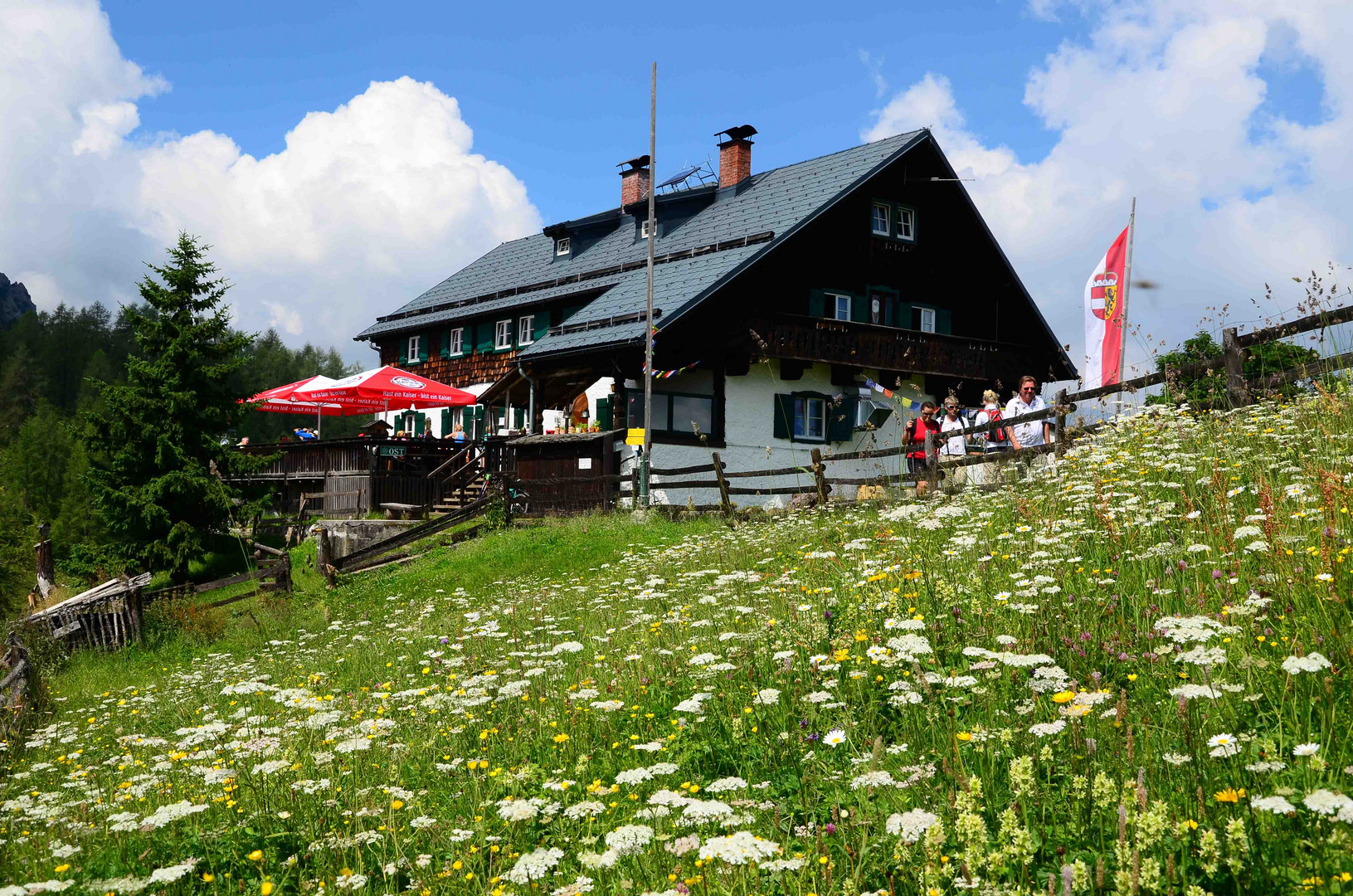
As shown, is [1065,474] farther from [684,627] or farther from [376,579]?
[376,579]

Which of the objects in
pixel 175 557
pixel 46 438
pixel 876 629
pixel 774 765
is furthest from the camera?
pixel 46 438

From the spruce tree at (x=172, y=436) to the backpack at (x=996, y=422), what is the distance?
Result: 16.2m

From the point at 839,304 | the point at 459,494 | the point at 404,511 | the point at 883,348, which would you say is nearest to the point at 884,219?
the point at 839,304

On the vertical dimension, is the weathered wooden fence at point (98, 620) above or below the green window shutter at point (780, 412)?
below

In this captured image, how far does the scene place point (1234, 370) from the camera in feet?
32.0

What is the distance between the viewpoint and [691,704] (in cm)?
421

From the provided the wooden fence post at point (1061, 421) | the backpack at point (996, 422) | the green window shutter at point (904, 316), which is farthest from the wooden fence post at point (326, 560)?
the green window shutter at point (904, 316)

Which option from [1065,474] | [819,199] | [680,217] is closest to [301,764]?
[1065,474]

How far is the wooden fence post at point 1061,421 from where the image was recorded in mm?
11195

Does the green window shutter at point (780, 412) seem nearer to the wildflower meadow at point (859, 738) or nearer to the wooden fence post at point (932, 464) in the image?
the wooden fence post at point (932, 464)

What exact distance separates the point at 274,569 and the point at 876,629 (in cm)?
1401

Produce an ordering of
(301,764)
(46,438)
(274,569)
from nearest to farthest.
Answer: (301,764), (274,569), (46,438)

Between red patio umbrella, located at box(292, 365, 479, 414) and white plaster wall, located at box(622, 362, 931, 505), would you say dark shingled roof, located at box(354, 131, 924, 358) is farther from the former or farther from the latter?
red patio umbrella, located at box(292, 365, 479, 414)

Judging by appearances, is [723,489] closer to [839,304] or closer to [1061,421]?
[1061,421]
